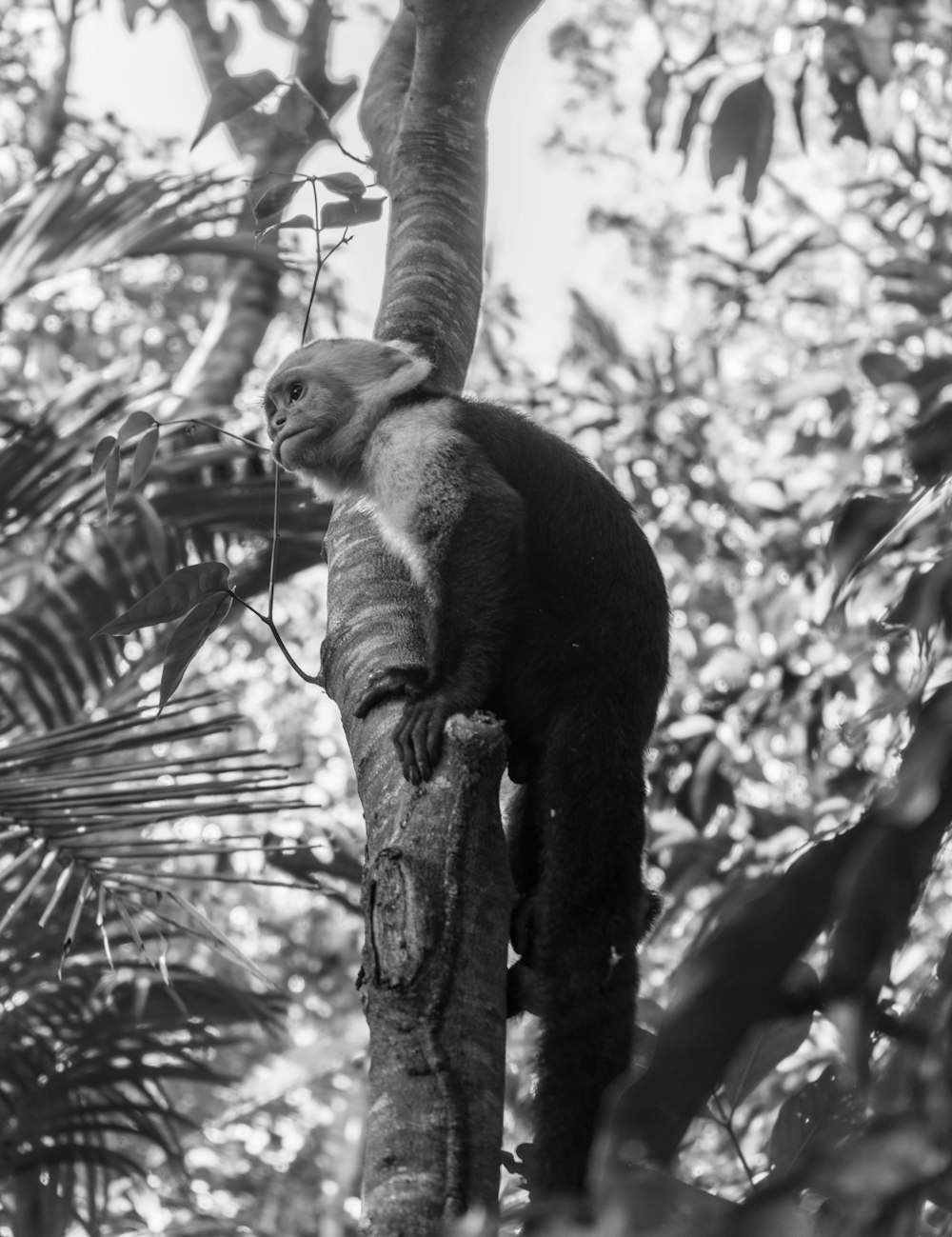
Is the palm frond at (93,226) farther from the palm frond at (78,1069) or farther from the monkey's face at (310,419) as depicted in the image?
the palm frond at (78,1069)

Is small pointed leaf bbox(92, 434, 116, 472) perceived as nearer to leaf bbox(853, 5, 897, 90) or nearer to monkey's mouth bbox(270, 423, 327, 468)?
monkey's mouth bbox(270, 423, 327, 468)

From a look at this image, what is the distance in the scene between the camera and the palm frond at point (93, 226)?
13.5 ft

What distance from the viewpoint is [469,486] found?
3.23 metres

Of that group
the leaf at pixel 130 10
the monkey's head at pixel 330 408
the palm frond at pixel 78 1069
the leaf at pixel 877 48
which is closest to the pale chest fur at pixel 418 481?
the monkey's head at pixel 330 408

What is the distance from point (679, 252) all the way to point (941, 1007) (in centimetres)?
1016

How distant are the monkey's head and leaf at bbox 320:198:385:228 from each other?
0.63 metres

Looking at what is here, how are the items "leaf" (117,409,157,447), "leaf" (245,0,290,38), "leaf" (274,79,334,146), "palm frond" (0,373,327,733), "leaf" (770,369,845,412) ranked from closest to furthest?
"leaf" (117,409,157,447) → "leaf" (274,79,334,146) → "palm frond" (0,373,327,733) → "leaf" (770,369,845,412) → "leaf" (245,0,290,38)

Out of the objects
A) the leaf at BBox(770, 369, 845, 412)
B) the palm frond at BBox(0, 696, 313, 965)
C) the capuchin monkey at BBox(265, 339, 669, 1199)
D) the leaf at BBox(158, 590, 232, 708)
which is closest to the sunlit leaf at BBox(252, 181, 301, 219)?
the capuchin monkey at BBox(265, 339, 669, 1199)

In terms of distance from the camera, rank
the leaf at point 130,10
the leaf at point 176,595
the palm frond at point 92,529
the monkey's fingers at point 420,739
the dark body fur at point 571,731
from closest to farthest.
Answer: the monkey's fingers at point 420,739 < the dark body fur at point 571,731 < the leaf at point 176,595 < the palm frond at point 92,529 < the leaf at point 130,10

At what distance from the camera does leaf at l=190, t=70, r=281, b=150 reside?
10.1 feet

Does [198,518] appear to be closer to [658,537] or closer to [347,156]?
[347,156]

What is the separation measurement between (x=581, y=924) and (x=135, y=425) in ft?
4.87

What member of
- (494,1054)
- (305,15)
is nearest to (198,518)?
(494,1054)

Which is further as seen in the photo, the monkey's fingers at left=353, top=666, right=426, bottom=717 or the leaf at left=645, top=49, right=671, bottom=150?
the leaf at left=645, top=49, right=671, bottom=150
